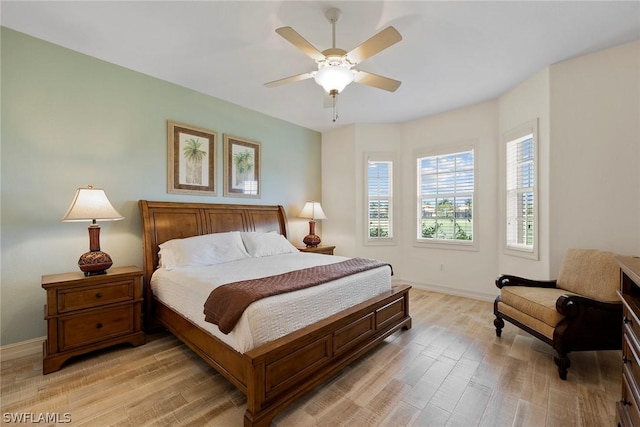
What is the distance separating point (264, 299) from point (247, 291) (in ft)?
0.47

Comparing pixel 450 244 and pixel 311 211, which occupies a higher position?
pixel 311 211

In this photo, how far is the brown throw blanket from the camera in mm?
1740

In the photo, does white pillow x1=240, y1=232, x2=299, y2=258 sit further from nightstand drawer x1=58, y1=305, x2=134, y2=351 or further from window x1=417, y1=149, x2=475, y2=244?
window x1=417, y1=149, x2=475, y2=244

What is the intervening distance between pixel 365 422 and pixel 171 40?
3.43m

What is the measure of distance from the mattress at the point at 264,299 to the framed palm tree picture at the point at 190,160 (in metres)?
1.17

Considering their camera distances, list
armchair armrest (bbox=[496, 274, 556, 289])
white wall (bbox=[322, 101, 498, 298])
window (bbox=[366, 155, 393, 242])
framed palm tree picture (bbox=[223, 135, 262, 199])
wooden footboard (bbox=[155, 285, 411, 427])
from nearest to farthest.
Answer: wooden footboard (bbox=[155, 285, 411, 427]) → armchair armrest (bbox=[496, 274, 556, 289]) → framed palm tree picture (bbox=[223, 135, 262, 199]) → white wall (bbox=[322, 101, 498, 298]) → window (bbox=[366, 155, 393, 242])

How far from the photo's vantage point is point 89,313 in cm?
238

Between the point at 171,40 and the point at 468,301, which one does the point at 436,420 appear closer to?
the point at 468,301

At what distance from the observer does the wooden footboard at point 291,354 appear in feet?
5.31

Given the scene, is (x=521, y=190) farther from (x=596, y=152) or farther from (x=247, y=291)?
(x=247, y=291)

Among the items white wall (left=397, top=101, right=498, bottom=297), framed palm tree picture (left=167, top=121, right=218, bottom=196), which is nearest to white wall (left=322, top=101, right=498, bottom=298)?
white wall (left=397, top=101, right=498, bottom=297)

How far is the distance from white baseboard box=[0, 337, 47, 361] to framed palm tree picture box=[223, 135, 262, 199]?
236 cm

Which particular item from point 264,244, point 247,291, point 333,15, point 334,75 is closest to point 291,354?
point 247,291

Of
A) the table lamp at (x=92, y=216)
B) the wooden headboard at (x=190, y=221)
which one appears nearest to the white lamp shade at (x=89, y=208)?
the table lamp at (x=92, y=216)
